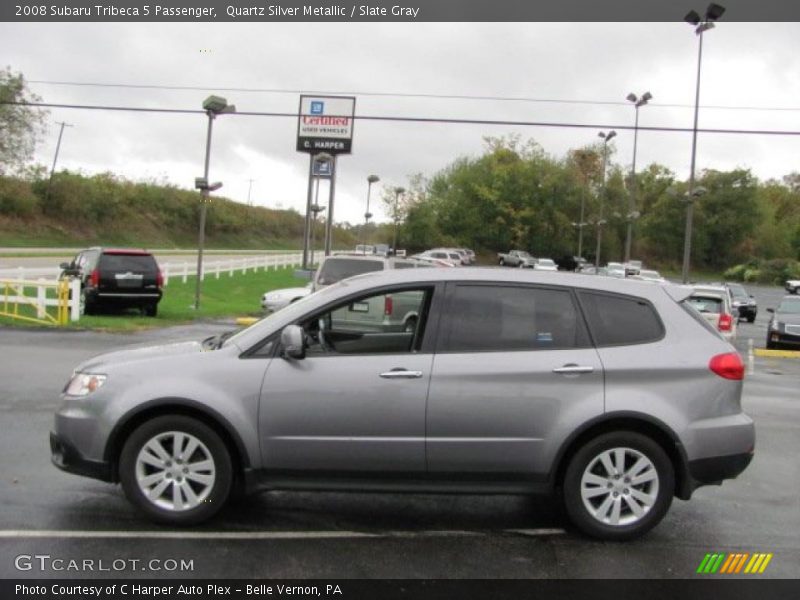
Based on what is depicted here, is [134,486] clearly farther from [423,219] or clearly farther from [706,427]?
[423,219]

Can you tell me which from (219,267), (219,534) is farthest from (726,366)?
(219,267)

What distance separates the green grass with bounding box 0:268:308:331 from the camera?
17317 mm

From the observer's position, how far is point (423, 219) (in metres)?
68.3

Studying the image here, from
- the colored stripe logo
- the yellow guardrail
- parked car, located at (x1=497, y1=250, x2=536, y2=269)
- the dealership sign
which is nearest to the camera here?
the colored stripe logo

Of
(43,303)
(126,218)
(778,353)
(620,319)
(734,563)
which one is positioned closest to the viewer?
(734,563)

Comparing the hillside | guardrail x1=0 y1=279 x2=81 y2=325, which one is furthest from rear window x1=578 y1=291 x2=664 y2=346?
the hillside

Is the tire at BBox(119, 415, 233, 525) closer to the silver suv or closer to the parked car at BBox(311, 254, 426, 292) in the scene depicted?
the silver suv

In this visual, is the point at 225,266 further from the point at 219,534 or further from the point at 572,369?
the point at 572,369

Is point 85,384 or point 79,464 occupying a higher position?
point 85,384

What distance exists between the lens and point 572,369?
197 inches
